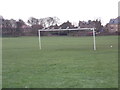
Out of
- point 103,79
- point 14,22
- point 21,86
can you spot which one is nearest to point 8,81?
point 21,86

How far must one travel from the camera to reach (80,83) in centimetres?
754

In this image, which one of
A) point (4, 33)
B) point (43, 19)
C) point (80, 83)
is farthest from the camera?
point (43, 19)

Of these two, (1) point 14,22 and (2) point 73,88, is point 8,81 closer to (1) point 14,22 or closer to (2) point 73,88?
(2) point 73,88

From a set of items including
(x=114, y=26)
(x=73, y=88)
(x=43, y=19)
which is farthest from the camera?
(x=43, y=19)

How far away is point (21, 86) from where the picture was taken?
724cm

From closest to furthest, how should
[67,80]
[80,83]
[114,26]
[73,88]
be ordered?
[73,88] → [80,83] → [67,80] → [114,26]

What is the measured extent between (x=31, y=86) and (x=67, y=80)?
1293 millimetres

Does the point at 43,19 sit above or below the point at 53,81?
above

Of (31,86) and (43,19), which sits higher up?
(43,19)

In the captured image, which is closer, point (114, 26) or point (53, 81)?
point (53, 81)

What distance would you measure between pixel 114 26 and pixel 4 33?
110 feet

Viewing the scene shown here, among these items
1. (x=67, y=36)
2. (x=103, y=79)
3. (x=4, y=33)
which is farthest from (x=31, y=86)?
(x=4, y=33)

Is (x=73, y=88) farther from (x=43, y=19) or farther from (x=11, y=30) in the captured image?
(x=43, y=19)

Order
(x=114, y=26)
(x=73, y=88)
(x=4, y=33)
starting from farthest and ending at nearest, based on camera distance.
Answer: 1. (x=114, y=26)
2. (x=4, y=33)
3. (x=73, y=88)
